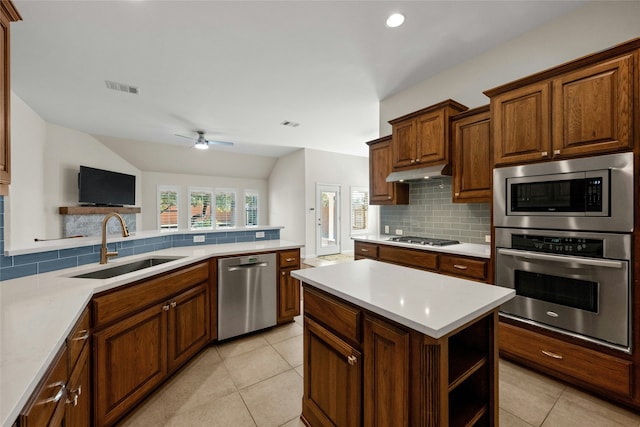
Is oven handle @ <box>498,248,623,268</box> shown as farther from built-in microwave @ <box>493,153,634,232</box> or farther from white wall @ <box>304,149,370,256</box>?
white wall @ <box>304,149,370,256</box>

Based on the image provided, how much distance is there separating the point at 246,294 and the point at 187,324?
61cm

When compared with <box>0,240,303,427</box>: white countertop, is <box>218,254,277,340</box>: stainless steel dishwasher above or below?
below

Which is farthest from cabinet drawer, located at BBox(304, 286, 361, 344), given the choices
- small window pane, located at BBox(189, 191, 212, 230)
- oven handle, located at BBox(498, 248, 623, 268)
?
small window pane, located at BBox(189, 191, 212, 230)

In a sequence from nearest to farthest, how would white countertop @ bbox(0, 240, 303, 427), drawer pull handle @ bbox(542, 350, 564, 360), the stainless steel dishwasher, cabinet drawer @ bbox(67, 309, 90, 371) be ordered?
white countertop @ bbox(0, 240, 303, 427)
cabinet drawer @ bbox(67, 309, 90, 371)
drawer pull handle @ bbox(542, 350, 564, 360)
the stainless steel dishwasher

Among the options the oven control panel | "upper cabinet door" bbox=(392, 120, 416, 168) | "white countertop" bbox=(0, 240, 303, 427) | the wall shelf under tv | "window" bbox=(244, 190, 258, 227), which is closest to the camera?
"white countertop" bbox=(0, 240, 303, 427)

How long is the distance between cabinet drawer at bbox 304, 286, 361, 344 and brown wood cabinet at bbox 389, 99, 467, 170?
2256mm

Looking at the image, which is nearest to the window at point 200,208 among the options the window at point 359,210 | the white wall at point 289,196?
the white wall at point 289,196

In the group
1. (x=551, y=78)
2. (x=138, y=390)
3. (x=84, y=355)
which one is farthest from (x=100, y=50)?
(x=551, y=78)

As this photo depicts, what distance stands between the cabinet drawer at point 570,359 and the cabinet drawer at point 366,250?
59.1 inches

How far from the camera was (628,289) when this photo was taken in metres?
1.66

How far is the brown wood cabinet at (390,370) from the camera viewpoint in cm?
95

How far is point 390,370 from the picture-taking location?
104 cm

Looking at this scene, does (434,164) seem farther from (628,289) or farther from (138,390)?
(138,390)

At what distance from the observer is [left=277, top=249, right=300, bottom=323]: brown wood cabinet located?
9.51ft
